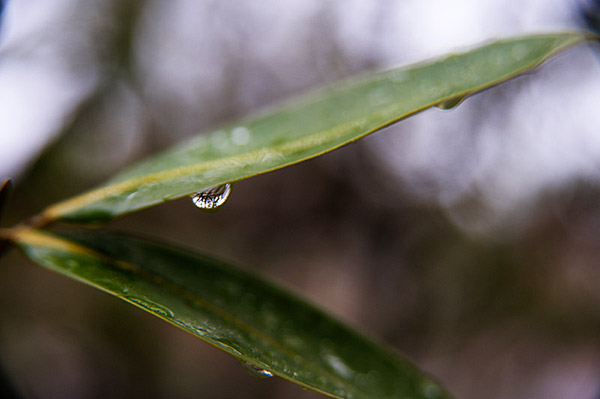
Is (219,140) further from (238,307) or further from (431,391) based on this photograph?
(431,391)

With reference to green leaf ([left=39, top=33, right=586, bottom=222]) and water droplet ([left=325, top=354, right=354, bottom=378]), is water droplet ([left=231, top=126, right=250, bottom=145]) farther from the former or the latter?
water droplet ([left=325, top=354, right=354, bottom=378])

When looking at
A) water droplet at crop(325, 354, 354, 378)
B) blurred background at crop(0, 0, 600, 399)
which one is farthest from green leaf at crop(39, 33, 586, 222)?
blurred background at crop(0, 0, 600, 399)

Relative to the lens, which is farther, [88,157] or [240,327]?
[88,157]

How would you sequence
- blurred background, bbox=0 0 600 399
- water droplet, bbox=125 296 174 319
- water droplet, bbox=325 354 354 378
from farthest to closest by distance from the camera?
blurred background, bbox=0 0 600 399 → water droplet, bbox=325 354 354 378 → water droplet, bbox=125 296 174 319

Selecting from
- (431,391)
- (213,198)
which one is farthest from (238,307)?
(431,391)

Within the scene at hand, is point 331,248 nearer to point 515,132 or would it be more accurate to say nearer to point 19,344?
point 515,132

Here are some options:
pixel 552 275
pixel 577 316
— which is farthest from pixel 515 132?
pixel 577 316
